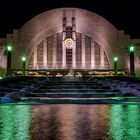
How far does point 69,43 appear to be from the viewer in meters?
48.8

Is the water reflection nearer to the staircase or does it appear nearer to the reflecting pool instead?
the reflecting pool

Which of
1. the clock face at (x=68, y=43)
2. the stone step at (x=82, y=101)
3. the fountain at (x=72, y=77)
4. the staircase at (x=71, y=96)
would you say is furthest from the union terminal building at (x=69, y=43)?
the stone step at (x=82, y=101)

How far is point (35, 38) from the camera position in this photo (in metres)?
48.7

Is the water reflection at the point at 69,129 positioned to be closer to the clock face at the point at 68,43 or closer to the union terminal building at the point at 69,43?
the union terminal building at the point at 69,43

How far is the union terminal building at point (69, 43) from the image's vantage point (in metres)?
47.1

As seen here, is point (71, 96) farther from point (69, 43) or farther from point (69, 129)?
point (69, 43)

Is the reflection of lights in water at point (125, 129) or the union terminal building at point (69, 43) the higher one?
A: the union terminal building at point (69, 43)

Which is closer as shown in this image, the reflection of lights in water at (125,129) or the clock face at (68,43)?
the reflection of lights in water at (125,129)

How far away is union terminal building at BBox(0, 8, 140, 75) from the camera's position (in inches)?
1855

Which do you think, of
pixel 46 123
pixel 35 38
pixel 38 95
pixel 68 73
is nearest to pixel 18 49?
pixel 35 38

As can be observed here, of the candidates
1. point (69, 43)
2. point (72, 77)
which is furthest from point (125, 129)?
point (69, 43)

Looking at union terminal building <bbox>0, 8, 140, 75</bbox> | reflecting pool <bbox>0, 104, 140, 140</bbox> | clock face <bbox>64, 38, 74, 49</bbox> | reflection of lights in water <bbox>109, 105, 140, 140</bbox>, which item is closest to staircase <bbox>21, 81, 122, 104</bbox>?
reflecting pool <bbox>0, 104, 140, 140</bbox>

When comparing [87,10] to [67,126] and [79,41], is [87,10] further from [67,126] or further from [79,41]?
[67,126]

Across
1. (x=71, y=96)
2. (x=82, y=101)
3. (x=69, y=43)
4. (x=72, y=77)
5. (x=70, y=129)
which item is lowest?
(x=70, y=129)
